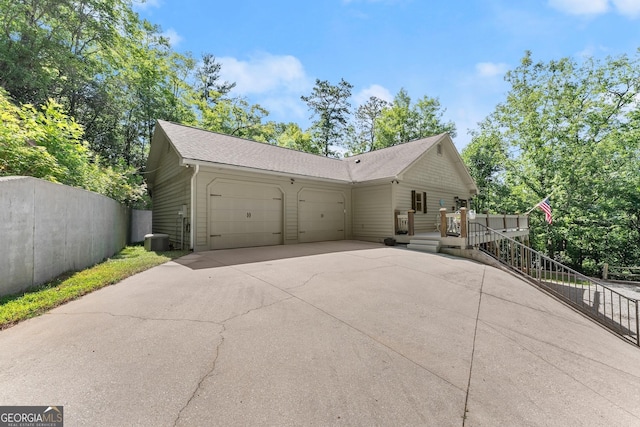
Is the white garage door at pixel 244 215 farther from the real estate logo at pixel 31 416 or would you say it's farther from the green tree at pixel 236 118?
the green tree at pixel 236 118

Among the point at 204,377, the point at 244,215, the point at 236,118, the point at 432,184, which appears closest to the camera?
the point at 204,377

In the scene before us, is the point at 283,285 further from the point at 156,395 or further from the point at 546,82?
the point at 546,82

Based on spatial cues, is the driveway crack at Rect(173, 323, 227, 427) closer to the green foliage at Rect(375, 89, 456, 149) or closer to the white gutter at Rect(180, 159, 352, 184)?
the white gutter at Rect(180, 159, 352, 184)

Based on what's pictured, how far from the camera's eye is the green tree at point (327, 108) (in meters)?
26.4

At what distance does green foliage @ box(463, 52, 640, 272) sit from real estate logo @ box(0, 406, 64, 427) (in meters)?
21.8

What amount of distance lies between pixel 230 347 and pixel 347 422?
1.41m

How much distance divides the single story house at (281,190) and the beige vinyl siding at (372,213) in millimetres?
46

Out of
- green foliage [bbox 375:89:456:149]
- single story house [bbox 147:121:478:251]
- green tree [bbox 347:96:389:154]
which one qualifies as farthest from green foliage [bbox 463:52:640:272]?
green tree [bbox 347:96:389:154]

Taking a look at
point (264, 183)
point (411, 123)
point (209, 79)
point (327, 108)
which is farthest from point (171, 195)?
point (411, 123)

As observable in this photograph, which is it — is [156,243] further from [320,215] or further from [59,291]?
[320,215]

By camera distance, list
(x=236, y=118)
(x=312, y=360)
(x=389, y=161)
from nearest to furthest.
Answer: (x=312, y=360)
(x=389, y=161)
(x=236, y=118)

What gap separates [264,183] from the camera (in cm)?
995

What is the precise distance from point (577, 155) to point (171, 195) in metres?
23.4

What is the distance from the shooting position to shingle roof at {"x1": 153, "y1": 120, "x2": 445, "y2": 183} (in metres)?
8.90
